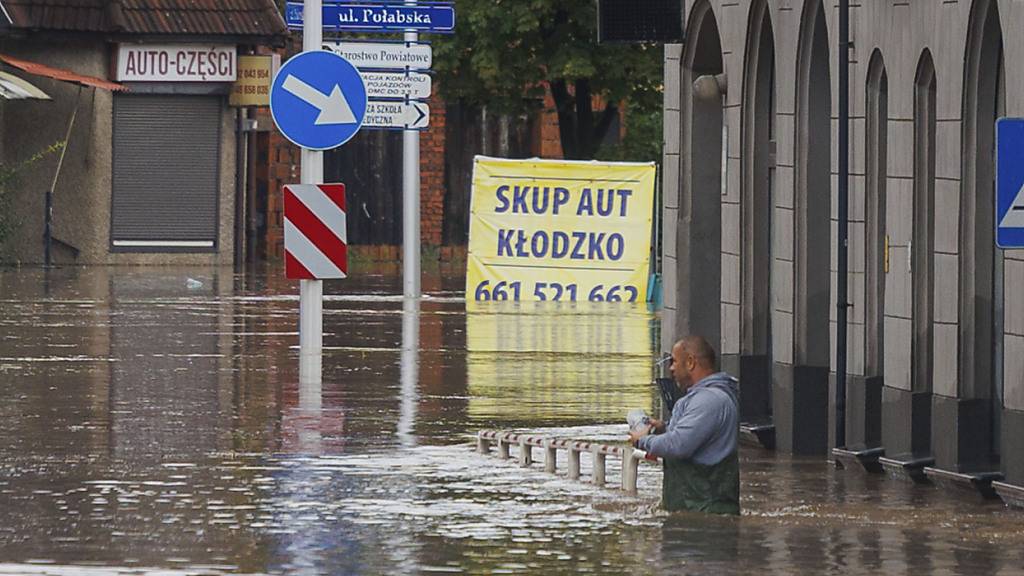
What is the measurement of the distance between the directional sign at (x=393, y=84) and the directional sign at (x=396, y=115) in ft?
0.37

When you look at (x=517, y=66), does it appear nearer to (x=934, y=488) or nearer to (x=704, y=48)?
(x=704, y=48)

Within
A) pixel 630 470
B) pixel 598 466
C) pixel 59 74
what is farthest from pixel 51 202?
pixel 630 470

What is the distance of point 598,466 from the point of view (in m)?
13.9

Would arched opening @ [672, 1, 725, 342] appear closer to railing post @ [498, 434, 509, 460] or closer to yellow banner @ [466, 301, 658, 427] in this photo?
yellow banner @ [466, 301, 658, 427]

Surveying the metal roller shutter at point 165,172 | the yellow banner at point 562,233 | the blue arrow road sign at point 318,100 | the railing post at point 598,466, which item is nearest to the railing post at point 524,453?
the railing post at point 598,466

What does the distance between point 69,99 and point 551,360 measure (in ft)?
74.0

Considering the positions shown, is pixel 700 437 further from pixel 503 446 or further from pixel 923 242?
pixel 923 242

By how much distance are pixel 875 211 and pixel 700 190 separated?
11.5ft

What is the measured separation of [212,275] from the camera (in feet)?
133

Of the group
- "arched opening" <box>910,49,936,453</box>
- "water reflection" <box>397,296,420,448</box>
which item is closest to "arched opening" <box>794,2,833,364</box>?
"arched opening" <box>910,49,936,453</box>

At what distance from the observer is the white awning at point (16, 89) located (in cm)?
4005

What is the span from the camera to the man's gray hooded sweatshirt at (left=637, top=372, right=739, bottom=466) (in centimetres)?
→ 1207

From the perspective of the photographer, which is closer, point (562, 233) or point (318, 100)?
point (318, 100)

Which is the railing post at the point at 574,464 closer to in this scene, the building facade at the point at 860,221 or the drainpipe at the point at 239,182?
the building facade at the point at 860,221
